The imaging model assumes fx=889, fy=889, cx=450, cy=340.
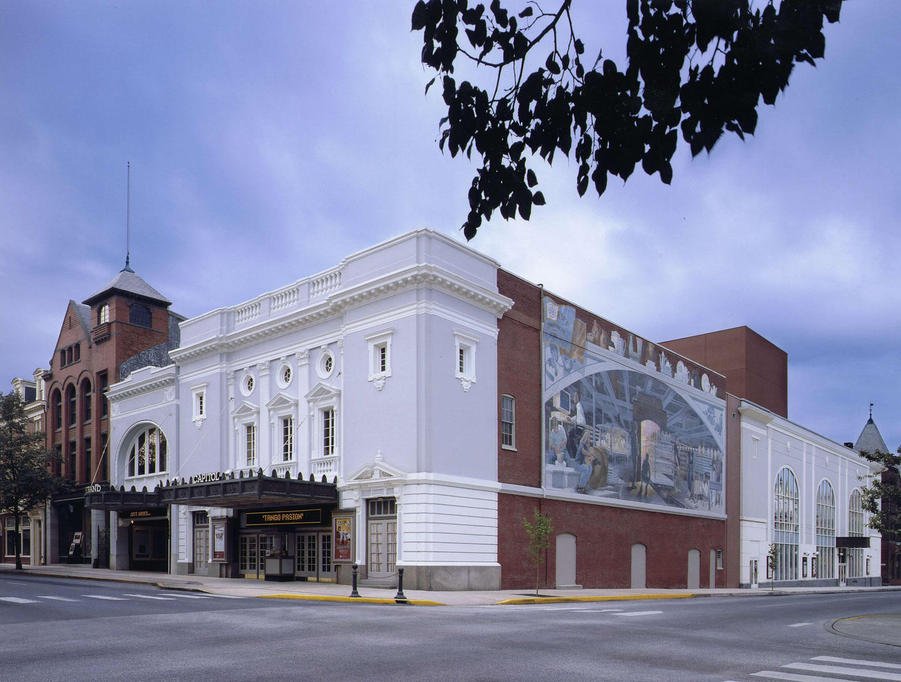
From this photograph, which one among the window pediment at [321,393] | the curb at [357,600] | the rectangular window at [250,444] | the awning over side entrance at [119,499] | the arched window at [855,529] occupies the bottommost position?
the arched window at [855,529]

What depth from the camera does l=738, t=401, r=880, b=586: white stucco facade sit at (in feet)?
186

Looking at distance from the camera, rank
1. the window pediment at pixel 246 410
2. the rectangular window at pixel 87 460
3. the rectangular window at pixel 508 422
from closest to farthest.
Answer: the rectangular window at pixel 508 422 → the window pediment at pixel 246 410 → the rectangular window at pixel 87 460

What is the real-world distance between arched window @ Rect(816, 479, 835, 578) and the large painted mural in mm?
19056

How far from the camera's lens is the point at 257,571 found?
36719 millimetres

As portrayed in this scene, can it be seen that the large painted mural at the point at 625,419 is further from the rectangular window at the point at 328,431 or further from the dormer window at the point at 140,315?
the dormer window at the point at 140,315

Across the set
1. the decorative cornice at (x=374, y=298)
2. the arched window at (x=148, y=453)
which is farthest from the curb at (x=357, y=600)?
the arched window at (x=148, y=453)

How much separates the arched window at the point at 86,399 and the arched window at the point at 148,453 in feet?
20.8

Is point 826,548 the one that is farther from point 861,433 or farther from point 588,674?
point 588,674

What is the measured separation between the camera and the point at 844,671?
37.6 feet

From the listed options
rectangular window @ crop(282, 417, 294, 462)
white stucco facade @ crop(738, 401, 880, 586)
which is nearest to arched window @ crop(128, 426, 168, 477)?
rectangular window @ crop(282, 417, 294, 462)

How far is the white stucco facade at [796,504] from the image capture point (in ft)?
186

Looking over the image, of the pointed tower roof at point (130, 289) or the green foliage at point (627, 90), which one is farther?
the pointed tower roof at point (130, 289)

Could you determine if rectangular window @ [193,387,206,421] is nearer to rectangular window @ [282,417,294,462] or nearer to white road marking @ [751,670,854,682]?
rectangular window @ [282,417,294,462]

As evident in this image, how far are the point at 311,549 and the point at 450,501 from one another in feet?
25.0
